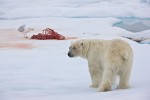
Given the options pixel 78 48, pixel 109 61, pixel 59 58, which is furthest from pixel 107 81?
pixel 59 58

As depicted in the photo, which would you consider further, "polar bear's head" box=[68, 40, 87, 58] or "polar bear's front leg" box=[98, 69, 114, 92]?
"polar bear's head" box=[68, 40, 87, 58]

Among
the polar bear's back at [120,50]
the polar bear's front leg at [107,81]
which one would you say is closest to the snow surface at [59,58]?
the polar bear's front leg at [107,81]

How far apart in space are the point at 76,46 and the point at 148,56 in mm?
1506

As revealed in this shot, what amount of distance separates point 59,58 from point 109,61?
5.88 feet

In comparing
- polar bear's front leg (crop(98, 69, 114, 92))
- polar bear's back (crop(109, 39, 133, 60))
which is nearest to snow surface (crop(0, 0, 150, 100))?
polar bear's front leg (crop(98, 69, 114, 92))

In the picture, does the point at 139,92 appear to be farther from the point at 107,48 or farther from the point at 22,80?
the point at 22,80

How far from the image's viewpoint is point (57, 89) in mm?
2793

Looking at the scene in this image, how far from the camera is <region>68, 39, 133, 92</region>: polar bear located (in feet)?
8.32

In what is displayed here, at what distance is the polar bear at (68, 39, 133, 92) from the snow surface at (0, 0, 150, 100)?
3.0 inches

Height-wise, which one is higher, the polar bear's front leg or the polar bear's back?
the polar bear's back

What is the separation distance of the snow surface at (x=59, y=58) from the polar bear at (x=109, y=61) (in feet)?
0.25

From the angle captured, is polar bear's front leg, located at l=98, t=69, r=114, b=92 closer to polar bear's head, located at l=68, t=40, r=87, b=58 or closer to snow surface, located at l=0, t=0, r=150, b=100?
snow surface, located at l=0, t=0, r=150, b=100

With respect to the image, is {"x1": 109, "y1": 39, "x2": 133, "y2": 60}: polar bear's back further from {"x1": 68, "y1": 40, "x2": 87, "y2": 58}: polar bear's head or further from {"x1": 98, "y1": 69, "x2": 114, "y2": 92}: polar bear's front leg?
{"x1": 68, "y1": 40, "x2": 87, "y2": 58}: polar bear's head

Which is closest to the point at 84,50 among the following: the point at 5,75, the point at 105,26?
the point at 5,75
